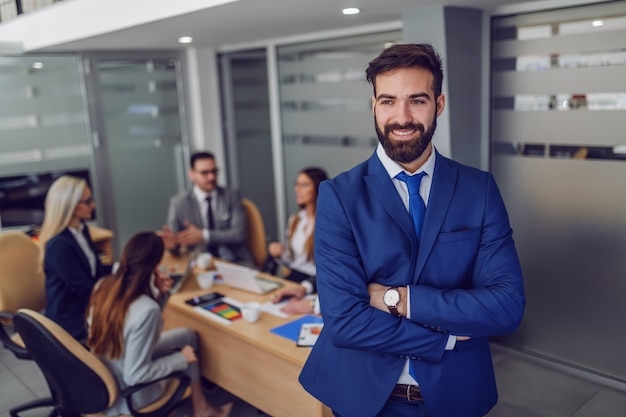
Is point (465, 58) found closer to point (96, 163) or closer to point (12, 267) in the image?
point (12, 267)

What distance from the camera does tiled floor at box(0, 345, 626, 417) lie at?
A: 10.9 feet

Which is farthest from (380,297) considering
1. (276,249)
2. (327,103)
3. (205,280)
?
(327,103)

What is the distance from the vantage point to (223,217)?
15.1 feet

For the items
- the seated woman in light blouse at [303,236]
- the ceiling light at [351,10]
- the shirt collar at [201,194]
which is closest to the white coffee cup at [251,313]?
the seated woman in light blouse at [303,236]

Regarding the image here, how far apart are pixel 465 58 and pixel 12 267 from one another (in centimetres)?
315

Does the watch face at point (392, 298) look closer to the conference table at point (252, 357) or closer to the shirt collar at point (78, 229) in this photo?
the conference table at point (252, 357)

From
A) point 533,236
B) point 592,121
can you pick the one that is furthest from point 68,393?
point 592,121

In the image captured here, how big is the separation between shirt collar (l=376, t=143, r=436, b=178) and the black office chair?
1.59 m

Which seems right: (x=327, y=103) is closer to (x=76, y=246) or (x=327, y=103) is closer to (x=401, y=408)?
(x=76, y=246)

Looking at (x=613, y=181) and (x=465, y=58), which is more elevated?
(x=465, y=58)

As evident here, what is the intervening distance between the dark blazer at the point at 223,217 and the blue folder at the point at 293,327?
1604 mm

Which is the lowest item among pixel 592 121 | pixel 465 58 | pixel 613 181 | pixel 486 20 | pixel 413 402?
pixel 413 402

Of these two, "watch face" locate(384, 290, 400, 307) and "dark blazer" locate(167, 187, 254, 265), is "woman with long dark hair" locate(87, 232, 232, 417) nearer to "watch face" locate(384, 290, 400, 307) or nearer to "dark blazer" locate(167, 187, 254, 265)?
"watch face" locate(384, 290, 400, 307)

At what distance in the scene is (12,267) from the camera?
144 inches
